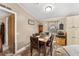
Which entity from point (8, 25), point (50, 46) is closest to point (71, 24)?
point (50, 46)

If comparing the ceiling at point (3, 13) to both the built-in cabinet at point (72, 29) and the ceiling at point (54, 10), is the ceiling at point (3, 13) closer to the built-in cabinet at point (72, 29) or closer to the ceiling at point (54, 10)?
the ceiling at point (54, 10)

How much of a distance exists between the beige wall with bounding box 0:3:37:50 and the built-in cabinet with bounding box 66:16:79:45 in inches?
22.6

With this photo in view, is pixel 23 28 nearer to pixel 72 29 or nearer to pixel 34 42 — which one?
pixel 34 42

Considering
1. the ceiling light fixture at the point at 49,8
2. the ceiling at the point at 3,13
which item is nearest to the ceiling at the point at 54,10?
the ceiling light fixture at the point at 49,8

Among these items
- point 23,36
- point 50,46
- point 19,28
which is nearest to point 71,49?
point 50,46

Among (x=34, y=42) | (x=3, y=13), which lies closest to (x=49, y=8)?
(x=34, y=42)

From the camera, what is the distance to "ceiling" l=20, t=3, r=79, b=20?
5.39 ft

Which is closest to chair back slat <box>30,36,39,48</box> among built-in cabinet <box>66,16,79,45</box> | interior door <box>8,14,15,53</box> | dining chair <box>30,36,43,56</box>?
dining chair <box>30,36,43,56</box>

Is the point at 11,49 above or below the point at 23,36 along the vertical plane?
below

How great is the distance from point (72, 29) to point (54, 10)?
1.49 ft

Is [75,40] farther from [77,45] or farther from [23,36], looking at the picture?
[23,36]

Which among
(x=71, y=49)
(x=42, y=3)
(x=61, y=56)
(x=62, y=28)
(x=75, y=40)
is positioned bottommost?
(x=61, y=56)

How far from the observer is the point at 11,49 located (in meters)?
1.62

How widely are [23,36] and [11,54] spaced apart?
372 mm
